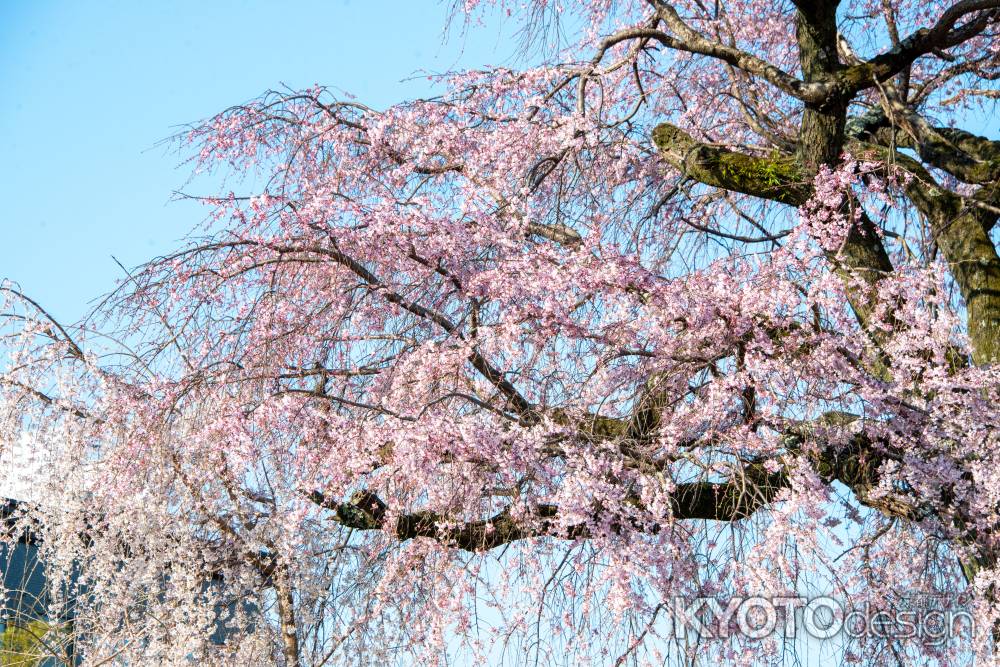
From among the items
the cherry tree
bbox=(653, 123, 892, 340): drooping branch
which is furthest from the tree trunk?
bbox=(653, 123, 892, 340): drooping branch

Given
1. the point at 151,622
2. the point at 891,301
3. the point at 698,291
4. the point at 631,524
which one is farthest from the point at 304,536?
the point at 891,301

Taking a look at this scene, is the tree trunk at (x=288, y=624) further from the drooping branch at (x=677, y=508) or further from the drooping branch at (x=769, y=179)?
the drooping branch at (x=769, y=179)

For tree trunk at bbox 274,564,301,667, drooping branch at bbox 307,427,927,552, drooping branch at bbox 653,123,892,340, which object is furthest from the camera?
tree trunk at bbox 274,564,301,667

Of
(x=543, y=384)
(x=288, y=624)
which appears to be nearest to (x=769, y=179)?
(x=543, y=384)

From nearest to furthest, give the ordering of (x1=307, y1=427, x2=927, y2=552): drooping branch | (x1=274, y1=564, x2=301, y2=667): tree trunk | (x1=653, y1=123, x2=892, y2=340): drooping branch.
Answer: (x1=307, y1=427, x2=927, y2=552): drooping branch
(x1=653, y1=123, x2=892, y2=340): drooping branch
(x1=274, y1=564, x2=301, y2=667): tree trunk

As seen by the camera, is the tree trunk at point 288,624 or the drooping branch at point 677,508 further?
the tree trunk at point 288,624

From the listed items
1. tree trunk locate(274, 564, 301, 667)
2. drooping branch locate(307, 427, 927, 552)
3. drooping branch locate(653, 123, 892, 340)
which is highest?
drooping branch locate(653, 123, 892, 340)

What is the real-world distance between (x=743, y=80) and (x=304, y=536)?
4.67 m

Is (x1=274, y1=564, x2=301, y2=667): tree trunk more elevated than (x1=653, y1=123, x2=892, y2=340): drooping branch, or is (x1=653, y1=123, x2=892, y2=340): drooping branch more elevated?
(x1=653, y1=123, x2=892, y2=340): drooping branch

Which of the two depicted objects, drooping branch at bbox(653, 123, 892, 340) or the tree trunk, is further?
the tree trunk

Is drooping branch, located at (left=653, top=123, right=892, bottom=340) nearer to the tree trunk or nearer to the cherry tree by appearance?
the cherry tree

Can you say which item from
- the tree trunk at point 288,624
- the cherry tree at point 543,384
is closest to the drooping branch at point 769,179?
the cherry tree at point 543,384

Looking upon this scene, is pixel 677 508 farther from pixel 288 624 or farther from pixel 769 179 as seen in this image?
pixel 288 624

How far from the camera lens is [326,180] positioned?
6.43m
